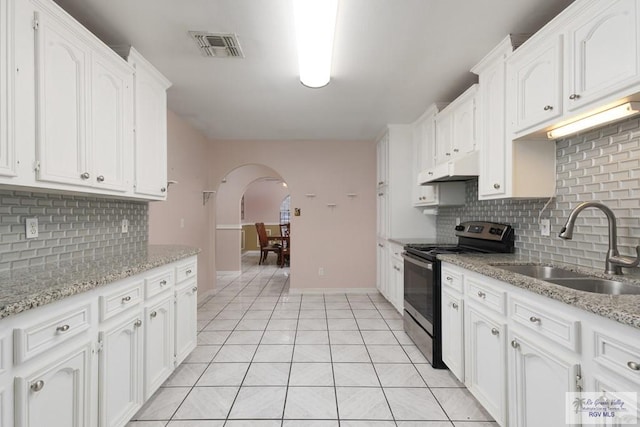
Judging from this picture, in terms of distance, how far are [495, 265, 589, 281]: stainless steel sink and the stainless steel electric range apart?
0.47m

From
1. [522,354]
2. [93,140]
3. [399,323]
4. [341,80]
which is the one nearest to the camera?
[522,354]

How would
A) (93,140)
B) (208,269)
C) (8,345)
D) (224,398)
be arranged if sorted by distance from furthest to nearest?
(208,269) → (224,398) → (93,140) → (8,345)

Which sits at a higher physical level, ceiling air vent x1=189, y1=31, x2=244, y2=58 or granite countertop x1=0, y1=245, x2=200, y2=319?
ceiling air vent x1=189, y1=31, x2=244, y2=58

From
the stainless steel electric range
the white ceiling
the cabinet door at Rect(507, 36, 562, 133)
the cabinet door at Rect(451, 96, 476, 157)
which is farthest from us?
the cabinet door at Rect(451, 96, 476, 157)

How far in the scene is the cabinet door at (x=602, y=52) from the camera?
1195 mm

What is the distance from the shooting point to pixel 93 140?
1.65 metres

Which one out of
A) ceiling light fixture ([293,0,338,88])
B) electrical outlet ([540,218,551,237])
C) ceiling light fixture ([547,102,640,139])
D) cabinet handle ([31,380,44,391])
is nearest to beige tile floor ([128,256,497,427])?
cabinet handle ([31,380,44,391])

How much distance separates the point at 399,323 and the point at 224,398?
2.01 meters

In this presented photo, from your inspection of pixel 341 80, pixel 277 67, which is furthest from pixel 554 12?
pixel 277 67

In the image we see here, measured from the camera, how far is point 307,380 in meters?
2.10

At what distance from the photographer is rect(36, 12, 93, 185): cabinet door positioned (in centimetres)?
132

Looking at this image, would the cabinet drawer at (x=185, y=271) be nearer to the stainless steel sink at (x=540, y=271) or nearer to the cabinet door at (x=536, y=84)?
the stainless steel sink at (x=540, y=271)

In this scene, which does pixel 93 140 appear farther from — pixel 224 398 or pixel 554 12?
pixel 554 12

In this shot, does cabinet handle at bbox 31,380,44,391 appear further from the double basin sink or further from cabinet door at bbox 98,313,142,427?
the double basin sink
